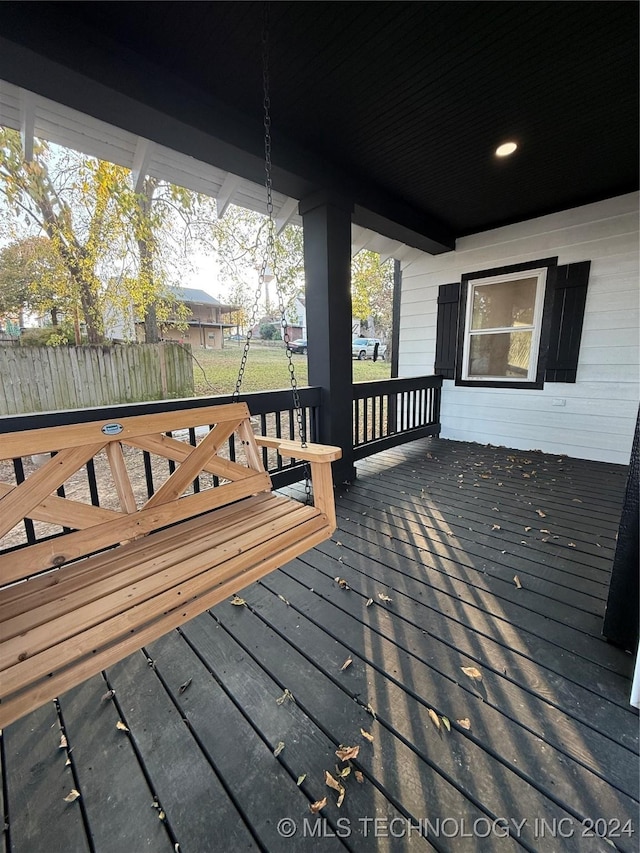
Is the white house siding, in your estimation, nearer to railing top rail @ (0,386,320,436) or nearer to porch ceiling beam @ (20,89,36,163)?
railing top rail @ (0,386,320,436)

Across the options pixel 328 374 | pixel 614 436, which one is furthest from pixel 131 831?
pixel 614 436

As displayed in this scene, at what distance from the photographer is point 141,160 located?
7.89 ft

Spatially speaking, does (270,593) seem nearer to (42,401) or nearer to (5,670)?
(5,670)

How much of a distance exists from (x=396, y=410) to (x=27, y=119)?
3.83 meters

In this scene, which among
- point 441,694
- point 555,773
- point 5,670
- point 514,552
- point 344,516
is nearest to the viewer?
point 5,670

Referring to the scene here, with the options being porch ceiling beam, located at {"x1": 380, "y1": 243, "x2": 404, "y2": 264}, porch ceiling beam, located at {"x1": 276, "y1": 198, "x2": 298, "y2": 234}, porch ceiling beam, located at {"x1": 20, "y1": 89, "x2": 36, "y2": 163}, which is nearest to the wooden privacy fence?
porch ceiling beam, located at {"x1": 20, "y1": 89, "x2": 36, "y2": 163}

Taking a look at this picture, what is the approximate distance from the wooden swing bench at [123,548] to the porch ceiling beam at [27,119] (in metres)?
1.89

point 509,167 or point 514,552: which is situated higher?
point 509,167

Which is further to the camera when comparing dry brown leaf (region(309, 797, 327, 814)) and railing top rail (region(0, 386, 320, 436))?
railing top rail (region(0, 386, 320, 436))

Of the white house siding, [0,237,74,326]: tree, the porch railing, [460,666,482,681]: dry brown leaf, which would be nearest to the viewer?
[460,666,482,681]: dry brown leaf

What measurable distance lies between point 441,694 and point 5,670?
132cm

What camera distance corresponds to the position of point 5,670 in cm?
84

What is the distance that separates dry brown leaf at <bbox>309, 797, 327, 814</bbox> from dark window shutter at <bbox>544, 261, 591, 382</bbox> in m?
4.23

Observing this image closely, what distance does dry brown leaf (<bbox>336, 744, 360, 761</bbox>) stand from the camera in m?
1.05
